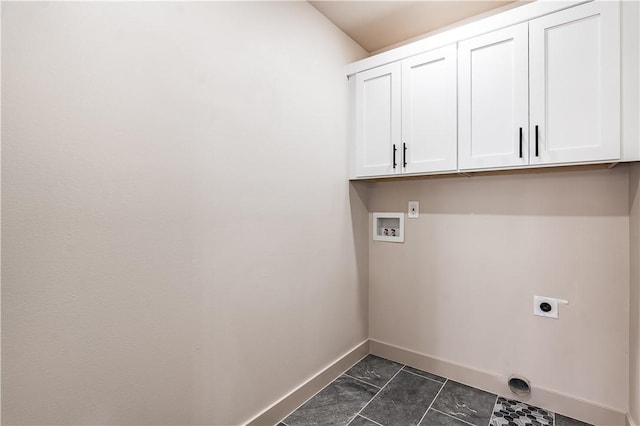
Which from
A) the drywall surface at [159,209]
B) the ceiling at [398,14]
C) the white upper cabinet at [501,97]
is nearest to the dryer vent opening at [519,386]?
the drywall surface at [159,209]

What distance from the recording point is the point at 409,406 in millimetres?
1905

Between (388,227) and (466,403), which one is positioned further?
(388,227)

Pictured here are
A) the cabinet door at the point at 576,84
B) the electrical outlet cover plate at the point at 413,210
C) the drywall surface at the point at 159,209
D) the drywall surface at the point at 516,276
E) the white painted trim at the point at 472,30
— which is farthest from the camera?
the electrical outlet cover plate at the point at 413,210

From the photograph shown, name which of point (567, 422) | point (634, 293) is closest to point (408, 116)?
point (634, 293)

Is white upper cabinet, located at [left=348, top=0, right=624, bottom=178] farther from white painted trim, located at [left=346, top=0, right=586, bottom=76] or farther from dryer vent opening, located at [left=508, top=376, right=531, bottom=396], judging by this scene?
dryer vent opening, located at [left=508, top=376, right=531, bottom=396]

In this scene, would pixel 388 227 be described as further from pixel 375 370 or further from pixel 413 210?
pixel 375 370

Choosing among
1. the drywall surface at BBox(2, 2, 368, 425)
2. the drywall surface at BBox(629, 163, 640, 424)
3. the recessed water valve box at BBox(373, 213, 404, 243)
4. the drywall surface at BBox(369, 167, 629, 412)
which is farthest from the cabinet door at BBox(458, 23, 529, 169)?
the drywall surface at BBox(2, 2, 368, 425)

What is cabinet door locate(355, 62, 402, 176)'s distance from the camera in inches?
85.5

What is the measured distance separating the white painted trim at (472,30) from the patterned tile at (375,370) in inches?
91.0

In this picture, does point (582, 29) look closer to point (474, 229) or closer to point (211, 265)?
point (474, 229)

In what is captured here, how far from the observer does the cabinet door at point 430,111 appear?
6.42 feet

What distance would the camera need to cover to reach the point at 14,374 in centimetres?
92

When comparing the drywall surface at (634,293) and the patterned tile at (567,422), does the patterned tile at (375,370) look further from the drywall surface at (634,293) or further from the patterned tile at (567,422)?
the drywall surface at (634,293)

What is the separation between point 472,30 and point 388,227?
1476 millimetres
